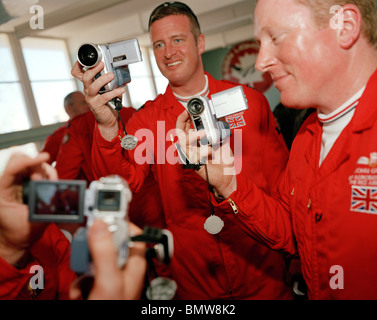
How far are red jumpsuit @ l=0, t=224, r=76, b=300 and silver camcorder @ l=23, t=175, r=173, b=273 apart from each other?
0.48ft

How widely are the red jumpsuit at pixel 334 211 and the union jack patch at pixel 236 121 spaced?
46cm

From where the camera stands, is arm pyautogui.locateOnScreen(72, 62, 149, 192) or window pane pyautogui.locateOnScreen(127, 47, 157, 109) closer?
arm pyautogui.locateOnScreen(72, 62, 149, 192)

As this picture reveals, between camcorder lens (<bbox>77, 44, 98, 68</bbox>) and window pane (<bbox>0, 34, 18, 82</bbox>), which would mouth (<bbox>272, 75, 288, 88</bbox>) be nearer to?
camcorder lens (<bbox>77, 44, 98, 68</bbox>)

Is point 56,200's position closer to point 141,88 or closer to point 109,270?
point 109,270

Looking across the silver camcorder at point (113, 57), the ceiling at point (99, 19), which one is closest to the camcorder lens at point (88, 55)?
the silver camcorder at point (113, 57)

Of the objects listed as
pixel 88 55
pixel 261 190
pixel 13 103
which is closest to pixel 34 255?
pixel 88 55

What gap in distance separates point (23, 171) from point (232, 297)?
1.08m

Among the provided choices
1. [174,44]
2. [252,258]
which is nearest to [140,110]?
[174,44]

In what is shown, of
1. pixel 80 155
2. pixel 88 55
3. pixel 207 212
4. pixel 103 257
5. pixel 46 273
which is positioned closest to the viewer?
pixel 103 257

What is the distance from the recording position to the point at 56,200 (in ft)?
1.35

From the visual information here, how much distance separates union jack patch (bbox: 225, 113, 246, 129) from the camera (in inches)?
54.3

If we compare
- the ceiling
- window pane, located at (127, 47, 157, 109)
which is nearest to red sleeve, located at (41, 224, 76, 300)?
the ceiling

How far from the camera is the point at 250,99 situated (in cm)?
147

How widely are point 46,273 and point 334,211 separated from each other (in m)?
0.73
